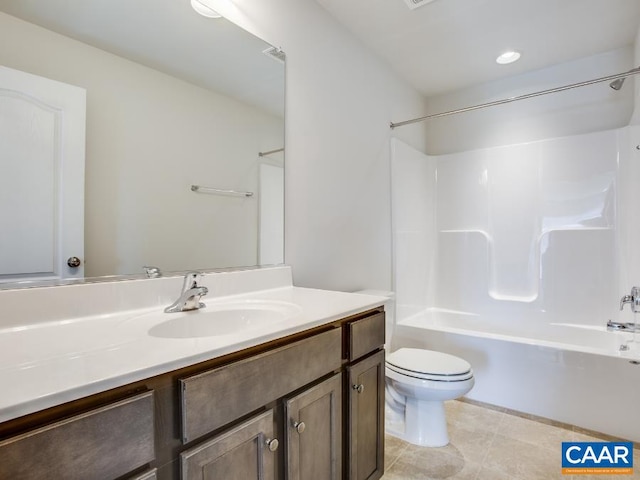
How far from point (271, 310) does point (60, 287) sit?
62 centimetres

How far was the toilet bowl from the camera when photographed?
66.6 inches

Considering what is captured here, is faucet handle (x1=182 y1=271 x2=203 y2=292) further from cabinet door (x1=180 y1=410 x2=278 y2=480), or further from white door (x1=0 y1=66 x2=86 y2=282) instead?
cabinet door (x1=180 y1=410 x2=278 y2=480)

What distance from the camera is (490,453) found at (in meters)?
1.75

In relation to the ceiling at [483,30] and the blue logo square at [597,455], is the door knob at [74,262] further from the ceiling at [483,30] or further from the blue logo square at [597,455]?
the blue logo square at [597,455]

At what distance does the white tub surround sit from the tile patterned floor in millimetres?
975

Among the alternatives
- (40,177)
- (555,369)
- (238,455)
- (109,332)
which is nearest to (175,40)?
(40,177)

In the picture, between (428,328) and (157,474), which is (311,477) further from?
(428,328)

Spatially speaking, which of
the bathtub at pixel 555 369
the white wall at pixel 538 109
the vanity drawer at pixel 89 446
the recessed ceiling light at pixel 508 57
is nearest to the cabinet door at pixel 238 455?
the vanity drawer at pixel 89 446

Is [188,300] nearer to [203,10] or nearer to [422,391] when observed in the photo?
[203,10]

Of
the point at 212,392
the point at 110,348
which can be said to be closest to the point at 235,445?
the point at 212,392

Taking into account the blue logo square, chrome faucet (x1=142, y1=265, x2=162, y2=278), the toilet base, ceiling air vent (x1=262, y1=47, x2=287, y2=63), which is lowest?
the blue logo square

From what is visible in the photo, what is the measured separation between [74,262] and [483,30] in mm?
2484

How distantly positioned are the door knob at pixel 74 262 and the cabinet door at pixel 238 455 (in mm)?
658

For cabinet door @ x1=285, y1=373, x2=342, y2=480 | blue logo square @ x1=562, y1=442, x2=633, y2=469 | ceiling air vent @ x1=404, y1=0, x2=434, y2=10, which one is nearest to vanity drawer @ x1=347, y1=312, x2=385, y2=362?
cabinet door @ x1=285, y1=373, x2=342, y2=480
